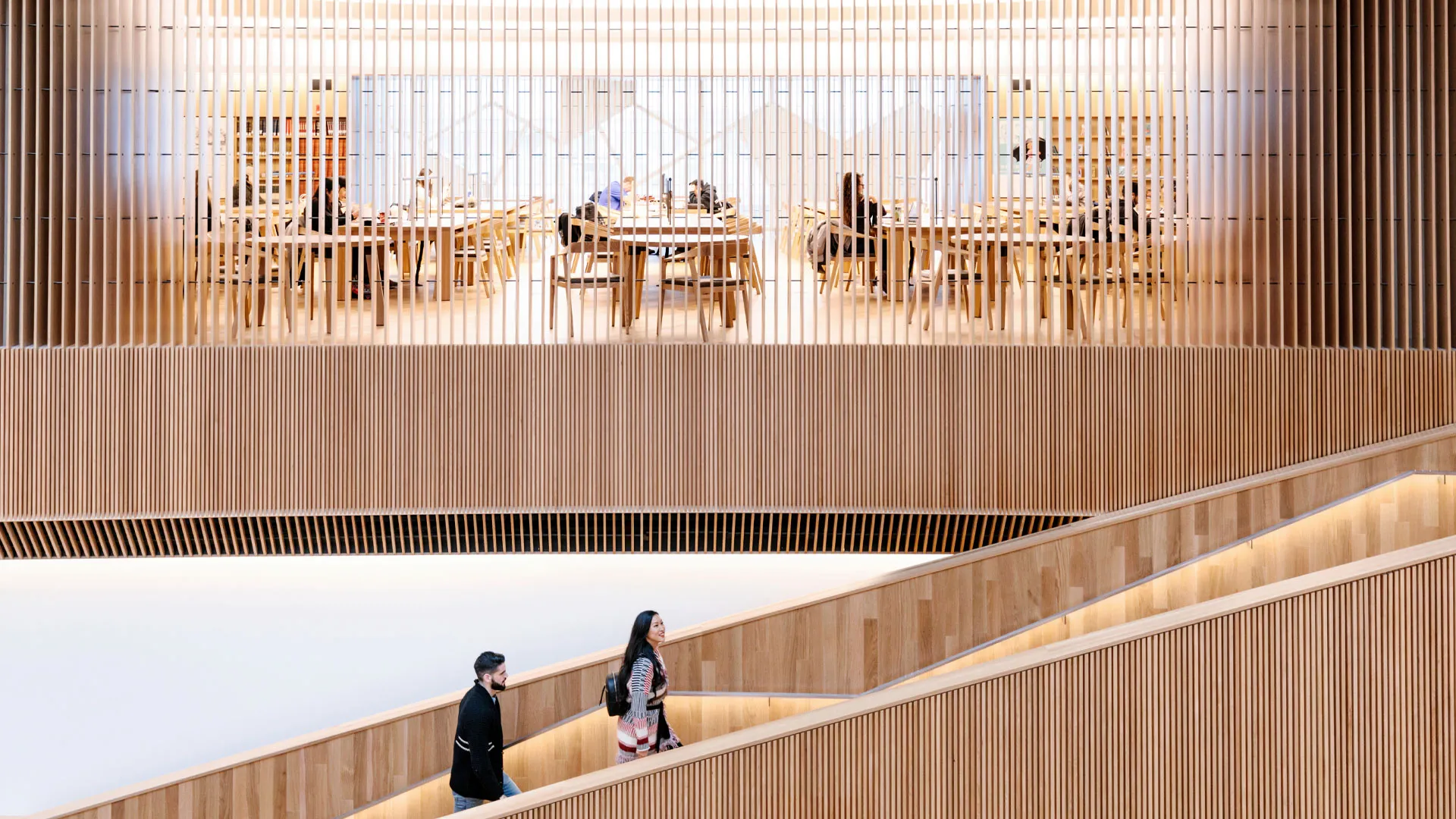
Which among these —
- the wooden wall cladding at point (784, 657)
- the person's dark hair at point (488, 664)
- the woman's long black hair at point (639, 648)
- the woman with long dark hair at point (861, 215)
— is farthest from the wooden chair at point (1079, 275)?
the person's dark hair at point (488, 664)

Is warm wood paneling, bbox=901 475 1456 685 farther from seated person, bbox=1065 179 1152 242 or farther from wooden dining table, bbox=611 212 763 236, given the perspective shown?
wooden dining table, bbox=611 212 763 236

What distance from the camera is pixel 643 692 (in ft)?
17.5

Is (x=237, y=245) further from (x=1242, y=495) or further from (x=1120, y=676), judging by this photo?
(x=1242, y=495)

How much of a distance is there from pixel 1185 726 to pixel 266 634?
21.1 ft

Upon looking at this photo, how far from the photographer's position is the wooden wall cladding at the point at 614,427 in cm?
610

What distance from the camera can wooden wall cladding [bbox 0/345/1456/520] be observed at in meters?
6.10

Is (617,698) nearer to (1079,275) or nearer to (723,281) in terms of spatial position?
(723,281)

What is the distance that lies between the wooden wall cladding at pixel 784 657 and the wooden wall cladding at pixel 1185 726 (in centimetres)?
203

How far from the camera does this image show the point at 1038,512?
6.13m

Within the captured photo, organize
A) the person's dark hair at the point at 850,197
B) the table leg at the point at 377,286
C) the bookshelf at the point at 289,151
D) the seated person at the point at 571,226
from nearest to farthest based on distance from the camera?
the bookshelf at the point at 289,151, the table leg at the point at 377,286, the seated person at the point at 571,226, the person's dark hair at the point at 850,197

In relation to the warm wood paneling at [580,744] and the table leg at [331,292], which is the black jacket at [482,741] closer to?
the warm wood paneling at [580,744]

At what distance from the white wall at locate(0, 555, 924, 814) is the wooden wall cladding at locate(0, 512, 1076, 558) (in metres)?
1.65

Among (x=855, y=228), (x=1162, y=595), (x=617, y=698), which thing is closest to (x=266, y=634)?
(x=617, y=698)

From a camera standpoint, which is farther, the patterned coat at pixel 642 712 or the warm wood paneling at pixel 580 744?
the warm wood paneling at pixel 580 744
